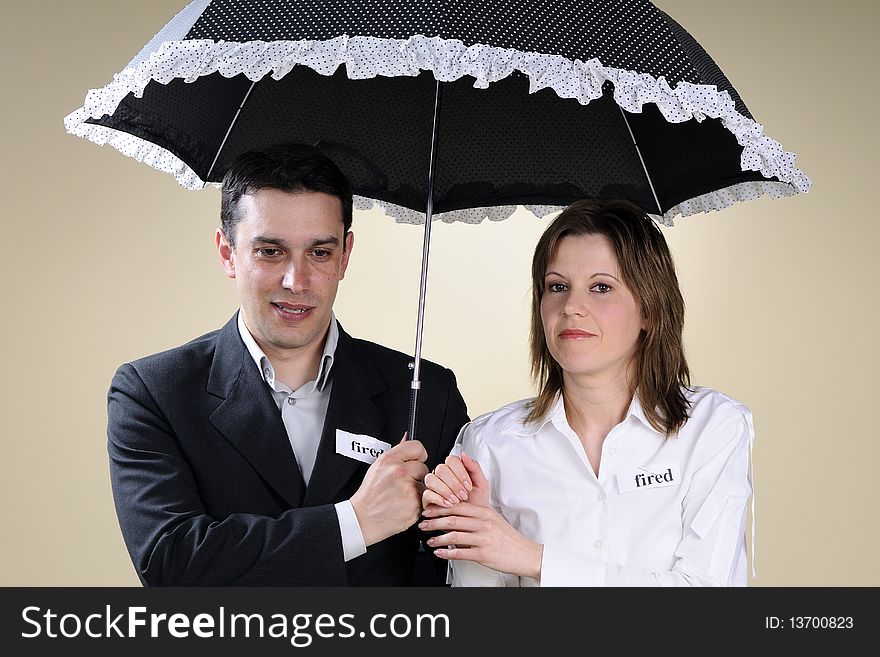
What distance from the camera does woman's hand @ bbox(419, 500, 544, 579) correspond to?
2055 millimetres

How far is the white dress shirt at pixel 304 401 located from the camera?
7.72 ft

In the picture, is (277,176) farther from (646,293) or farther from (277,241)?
(646,293)

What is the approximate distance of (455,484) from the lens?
2.10m

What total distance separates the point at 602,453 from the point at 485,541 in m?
0.33

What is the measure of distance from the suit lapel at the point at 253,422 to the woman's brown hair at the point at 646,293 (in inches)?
20.6

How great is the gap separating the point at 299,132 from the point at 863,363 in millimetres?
2671

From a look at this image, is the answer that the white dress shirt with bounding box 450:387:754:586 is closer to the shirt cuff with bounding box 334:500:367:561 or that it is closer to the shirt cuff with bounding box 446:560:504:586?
the shirt cuff with bounding box 446:560:504:586

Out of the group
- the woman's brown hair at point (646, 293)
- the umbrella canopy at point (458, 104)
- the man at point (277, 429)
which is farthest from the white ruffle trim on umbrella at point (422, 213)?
the woman's brown hair at point (646, 293)

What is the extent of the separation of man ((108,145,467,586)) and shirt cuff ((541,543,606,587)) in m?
0.28

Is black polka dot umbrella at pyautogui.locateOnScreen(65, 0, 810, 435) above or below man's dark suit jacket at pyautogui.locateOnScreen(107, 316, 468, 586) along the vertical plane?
above

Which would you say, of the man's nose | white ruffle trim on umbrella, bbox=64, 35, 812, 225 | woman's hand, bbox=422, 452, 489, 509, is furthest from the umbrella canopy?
woman's hand, bbox=422, 452, 489, 509

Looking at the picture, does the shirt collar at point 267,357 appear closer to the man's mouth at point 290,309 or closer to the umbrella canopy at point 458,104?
the man's mouth at point 290,309
